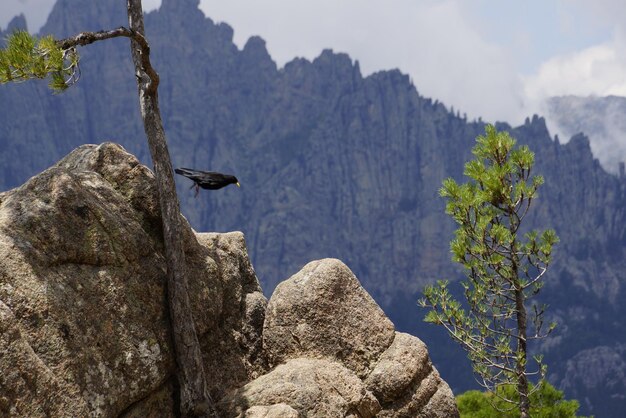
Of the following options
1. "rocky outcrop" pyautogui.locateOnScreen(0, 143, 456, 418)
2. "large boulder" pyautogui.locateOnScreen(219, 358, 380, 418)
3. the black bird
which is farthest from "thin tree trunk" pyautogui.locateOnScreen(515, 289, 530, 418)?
the black bird

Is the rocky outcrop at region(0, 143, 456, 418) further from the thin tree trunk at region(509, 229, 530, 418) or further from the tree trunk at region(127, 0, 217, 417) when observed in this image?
the thin tree trunk at region(509, 229, 530, 418)

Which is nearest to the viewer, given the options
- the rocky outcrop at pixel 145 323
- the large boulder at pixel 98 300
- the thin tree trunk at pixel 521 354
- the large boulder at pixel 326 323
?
the large boulder at pixel 98 300

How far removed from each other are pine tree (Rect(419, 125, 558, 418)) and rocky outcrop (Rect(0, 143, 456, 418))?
13.9 ft

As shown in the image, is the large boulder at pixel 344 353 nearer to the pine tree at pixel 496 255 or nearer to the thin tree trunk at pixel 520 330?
the thin tree trunk at pixel 520 330

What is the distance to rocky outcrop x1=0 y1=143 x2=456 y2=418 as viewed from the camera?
551 inches

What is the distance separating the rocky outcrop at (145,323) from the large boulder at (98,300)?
0.09ft

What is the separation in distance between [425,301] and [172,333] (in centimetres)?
1042

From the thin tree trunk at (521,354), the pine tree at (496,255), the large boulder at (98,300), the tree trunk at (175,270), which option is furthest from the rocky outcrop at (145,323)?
the pine tree at (496,255)

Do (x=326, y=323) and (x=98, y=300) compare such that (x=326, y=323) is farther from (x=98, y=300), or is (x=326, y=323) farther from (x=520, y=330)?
(x=520, y=330)

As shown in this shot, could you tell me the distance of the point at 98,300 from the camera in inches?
603

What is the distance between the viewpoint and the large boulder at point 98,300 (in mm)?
13773

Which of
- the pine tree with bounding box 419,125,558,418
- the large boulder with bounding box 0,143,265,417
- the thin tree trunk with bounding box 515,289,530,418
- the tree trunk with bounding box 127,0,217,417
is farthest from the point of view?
the pine tree with bounding box 419,125,558,418

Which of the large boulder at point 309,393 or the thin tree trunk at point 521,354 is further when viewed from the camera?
the thin tree trunk at point 521,354

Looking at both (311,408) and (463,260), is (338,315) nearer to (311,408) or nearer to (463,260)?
(311,408)
